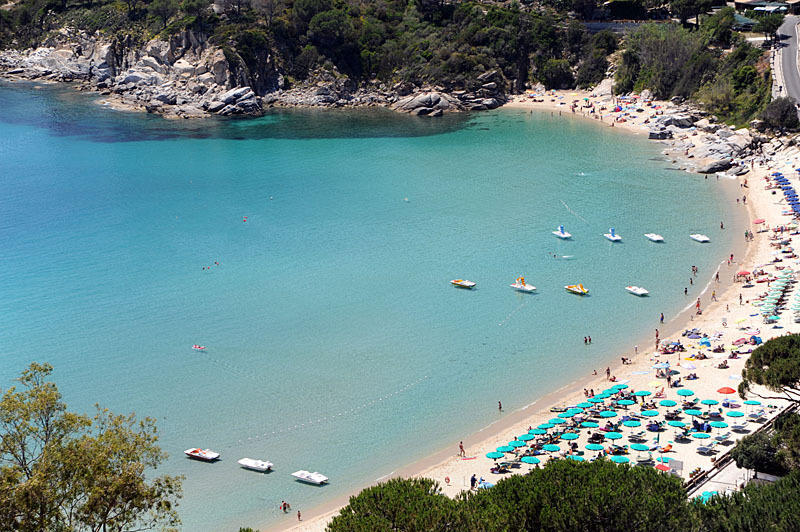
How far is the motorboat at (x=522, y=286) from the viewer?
53219mm

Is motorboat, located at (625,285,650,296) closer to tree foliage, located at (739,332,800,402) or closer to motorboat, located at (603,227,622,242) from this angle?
motorboat, located at (603,227,622,242)

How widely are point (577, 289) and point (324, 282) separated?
1793 cm

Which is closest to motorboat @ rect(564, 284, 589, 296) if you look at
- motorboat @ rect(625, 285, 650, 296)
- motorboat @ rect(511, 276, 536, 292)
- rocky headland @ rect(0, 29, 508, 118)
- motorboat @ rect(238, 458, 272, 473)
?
motorboat @ rect(511, 276, 536, 292)

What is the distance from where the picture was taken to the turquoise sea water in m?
39.6

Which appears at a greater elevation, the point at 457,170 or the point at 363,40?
the point at 363,40

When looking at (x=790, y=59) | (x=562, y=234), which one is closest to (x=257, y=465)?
(x=562, y=234)

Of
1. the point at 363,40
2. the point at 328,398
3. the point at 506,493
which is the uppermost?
the point at 363,40

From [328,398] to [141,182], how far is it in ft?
162

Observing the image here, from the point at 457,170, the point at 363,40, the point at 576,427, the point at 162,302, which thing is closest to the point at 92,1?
the point at 363,40

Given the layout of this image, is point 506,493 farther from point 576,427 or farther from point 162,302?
point 162,302

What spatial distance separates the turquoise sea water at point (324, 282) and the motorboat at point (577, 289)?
2.07ft

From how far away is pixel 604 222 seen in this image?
65.7m

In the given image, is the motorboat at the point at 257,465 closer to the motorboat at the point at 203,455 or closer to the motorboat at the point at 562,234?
the motorboat at the point at 203,455

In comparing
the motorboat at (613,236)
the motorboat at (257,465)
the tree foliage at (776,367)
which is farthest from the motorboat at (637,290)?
the motorboat at (257,465)
